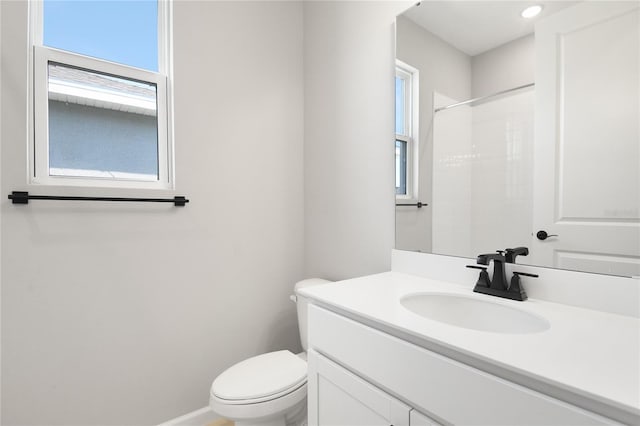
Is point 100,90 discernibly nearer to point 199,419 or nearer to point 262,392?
point 262,392

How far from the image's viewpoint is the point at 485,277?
1.09 meters

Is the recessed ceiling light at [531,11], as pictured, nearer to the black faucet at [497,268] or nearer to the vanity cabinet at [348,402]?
the black faucet at [497,268]

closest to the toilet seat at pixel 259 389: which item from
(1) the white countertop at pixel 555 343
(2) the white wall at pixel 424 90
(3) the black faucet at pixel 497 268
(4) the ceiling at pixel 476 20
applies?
(1) the white countertop at pixel 555 343

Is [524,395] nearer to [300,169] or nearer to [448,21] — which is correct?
[448,21]

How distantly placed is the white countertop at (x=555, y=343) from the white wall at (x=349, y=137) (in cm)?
61

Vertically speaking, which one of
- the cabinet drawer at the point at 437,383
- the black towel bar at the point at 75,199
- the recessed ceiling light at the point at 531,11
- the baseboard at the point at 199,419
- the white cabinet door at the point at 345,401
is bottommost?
the baseboard at the point at 199,419

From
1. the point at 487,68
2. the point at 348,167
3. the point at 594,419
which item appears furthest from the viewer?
the point at 348,167

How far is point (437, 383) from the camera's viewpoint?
2.36 feet

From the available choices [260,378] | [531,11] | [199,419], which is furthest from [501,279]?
[199,419]

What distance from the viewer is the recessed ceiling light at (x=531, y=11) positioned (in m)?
1.05

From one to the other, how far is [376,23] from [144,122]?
1297 mm

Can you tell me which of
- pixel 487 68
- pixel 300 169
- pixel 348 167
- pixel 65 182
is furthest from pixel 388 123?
pixel 65 182

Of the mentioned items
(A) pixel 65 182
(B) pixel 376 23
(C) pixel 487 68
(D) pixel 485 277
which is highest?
(B) pixel 376 23

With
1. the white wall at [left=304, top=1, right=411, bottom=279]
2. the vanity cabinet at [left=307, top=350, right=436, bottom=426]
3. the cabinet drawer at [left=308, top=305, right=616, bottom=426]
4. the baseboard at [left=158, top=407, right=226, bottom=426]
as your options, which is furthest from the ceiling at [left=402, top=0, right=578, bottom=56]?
the baseboard at [left=158, top=407, right=226, bottom=426]
